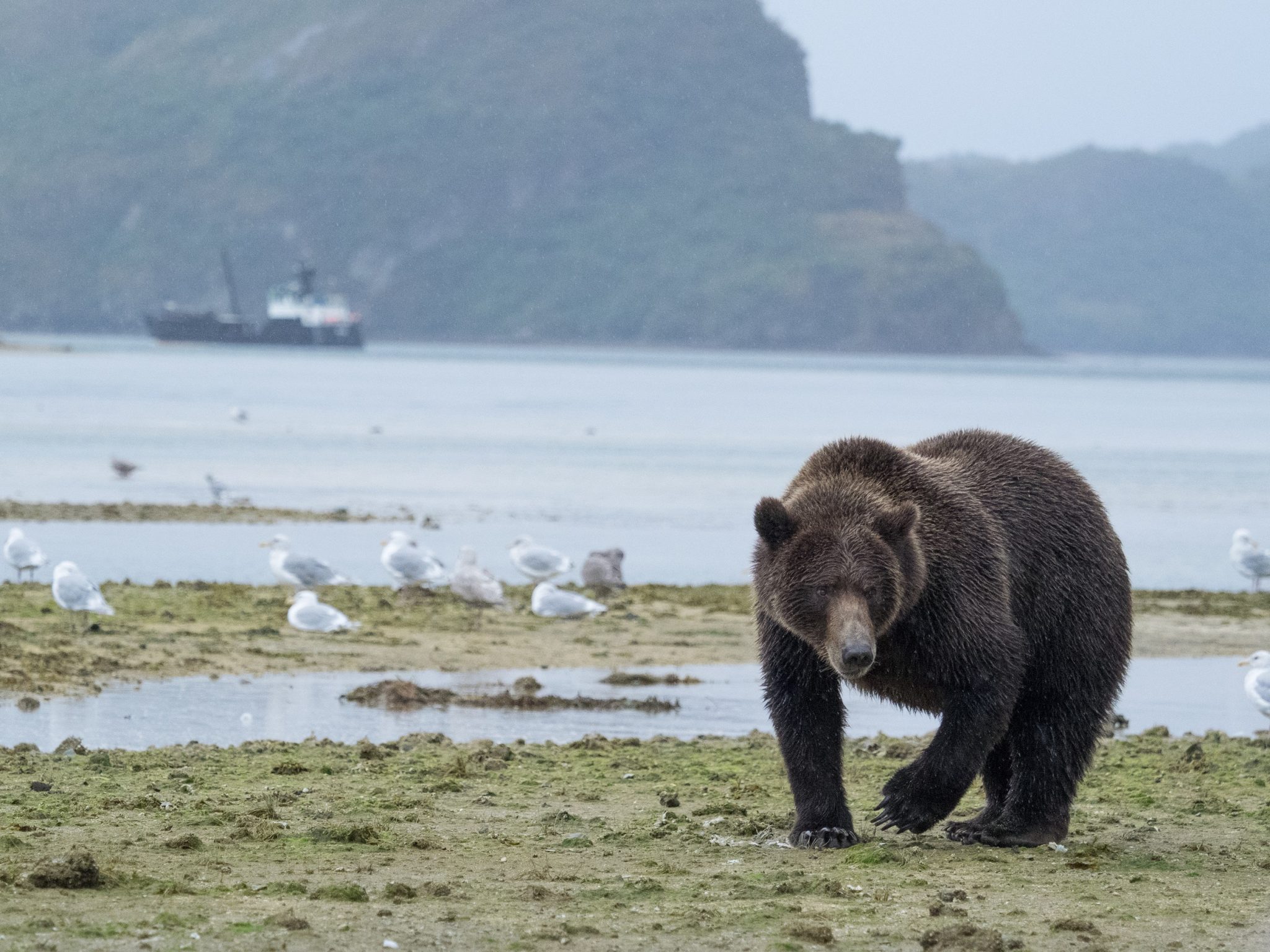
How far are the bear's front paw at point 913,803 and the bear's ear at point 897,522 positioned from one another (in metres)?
1.00

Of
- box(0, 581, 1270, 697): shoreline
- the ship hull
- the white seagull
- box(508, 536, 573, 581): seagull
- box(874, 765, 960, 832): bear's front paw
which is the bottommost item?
box(0, 581, 1270, 697): shoreline

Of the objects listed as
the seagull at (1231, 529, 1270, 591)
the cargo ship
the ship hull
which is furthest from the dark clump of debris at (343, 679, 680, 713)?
the ship hull

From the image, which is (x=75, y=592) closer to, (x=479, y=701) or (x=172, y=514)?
(x=479, y=701)

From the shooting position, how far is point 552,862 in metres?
6.43

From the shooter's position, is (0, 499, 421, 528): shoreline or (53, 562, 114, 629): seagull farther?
(0, 499, 421, 528): shoreline

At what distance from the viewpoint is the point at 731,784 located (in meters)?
8.71

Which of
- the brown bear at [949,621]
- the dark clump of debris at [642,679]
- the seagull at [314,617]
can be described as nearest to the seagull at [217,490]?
the seagull at [314,617]

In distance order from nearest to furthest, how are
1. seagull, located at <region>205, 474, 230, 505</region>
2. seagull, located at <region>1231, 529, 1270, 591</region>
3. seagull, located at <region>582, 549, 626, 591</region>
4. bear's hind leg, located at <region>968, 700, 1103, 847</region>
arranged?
bear's hind leg, located at <region>968, 700, 1103, 847</region> → seagull, located at <region>582, 549, 626, 591</region> → seagull, located at <region>1231, 529, 1270, 591</region> → seagull, located at <region>205, 474, 230, 505</region>

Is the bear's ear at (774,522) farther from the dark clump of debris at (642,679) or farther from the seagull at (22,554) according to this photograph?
the seagull at (22,554)

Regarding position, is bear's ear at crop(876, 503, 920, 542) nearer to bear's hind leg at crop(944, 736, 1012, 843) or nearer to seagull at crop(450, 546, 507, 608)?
bear's hind leg at crop(944, 736, 1012, 843)

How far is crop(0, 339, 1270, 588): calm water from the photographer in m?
24.3

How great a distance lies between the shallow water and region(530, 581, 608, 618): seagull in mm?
2413

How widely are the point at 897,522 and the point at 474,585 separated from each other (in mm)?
11317

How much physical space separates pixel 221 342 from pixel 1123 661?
150 meters
